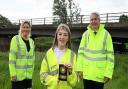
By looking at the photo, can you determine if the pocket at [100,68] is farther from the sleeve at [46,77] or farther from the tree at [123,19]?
the tree at [123,19]

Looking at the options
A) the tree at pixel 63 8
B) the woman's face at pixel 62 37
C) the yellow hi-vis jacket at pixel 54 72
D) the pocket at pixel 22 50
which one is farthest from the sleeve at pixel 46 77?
the tree at pixel 63 8

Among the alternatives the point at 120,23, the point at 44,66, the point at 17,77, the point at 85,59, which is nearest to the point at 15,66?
the point at 17,77

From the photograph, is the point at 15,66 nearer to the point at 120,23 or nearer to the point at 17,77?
the point at 17,77

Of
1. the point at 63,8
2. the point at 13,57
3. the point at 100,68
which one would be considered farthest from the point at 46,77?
the point at 63,8

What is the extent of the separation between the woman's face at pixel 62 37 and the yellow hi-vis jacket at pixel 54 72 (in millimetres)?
134

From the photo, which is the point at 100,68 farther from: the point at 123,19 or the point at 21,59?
the point at 123,19

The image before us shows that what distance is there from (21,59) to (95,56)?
4.74 ft

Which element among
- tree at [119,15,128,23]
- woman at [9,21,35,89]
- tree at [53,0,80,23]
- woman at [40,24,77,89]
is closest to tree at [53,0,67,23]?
tree at [53,0,80,23]

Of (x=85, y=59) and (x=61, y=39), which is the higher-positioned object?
(x=61, y=39)

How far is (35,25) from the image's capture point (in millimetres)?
53188

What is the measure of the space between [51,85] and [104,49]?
73.4 inches

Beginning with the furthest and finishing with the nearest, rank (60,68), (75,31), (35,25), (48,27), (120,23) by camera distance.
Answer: (35,25), (48,27), (75,31), (120,23), (60,68)

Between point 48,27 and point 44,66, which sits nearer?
point 44,66

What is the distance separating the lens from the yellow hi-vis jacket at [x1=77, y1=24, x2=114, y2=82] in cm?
757
